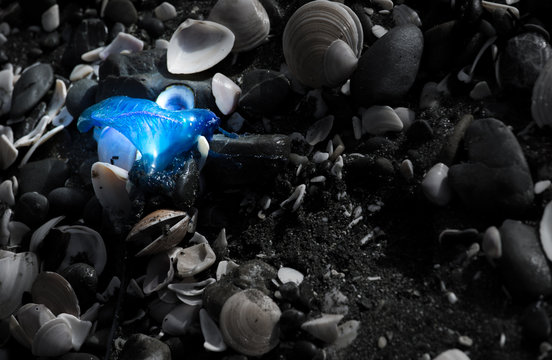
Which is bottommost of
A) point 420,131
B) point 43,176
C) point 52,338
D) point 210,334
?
point 52,338

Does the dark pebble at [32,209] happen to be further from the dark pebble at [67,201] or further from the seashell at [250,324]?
the seashell at [250,324]

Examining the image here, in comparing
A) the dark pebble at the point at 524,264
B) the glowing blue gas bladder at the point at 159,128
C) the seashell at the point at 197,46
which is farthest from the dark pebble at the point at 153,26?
the dark pebble at the point at 524,264

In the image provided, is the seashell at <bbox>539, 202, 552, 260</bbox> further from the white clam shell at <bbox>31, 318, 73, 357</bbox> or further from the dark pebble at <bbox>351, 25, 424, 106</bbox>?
the white clam shell at <bbox>31, 318, 73, 357</bbox>

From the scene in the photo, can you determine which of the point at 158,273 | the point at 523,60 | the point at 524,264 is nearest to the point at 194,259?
the point at 158,273

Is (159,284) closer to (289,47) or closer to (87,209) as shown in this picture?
(87,209)

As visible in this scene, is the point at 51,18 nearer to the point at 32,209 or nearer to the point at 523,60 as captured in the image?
the point at 32,209
